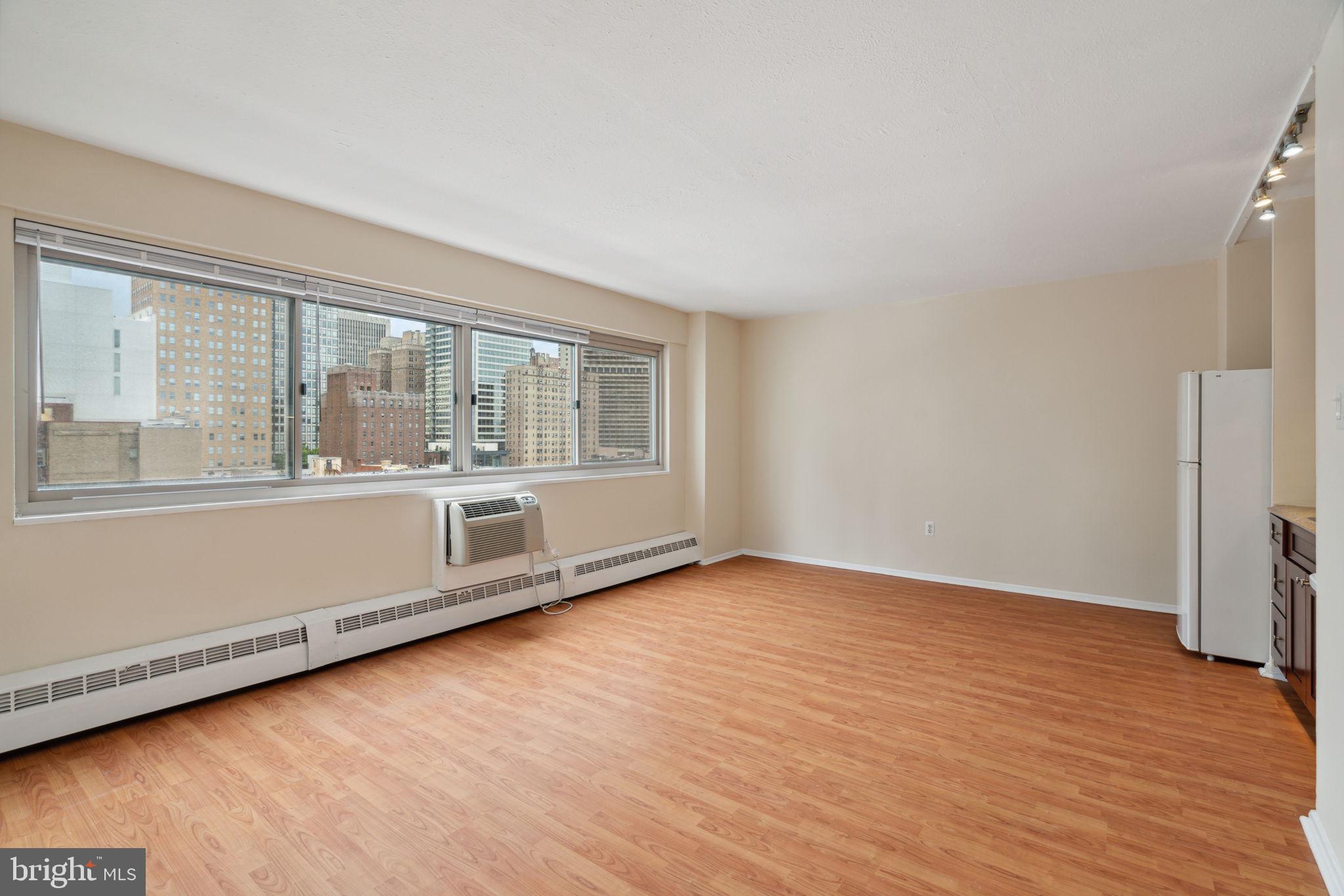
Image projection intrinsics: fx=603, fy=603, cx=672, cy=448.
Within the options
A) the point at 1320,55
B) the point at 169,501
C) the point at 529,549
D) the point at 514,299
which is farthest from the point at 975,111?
the point at 169,501

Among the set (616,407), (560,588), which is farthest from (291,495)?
(616,407)

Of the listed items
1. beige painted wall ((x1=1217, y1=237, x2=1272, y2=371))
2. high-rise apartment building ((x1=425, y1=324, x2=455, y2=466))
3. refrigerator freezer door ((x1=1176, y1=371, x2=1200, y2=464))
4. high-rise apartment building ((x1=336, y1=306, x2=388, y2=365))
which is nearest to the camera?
refrigerator freezer door ((x1=1176, y1=371, x2=1200, y2=464))

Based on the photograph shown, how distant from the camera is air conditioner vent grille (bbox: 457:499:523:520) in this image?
3840 mm

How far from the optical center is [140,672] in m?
2.61

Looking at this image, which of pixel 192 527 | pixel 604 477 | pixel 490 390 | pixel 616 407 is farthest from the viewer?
pixel 616 407

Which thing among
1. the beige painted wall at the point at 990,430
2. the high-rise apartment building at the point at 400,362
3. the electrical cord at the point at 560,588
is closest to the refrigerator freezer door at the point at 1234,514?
the beige painted wall at the point at 990,430

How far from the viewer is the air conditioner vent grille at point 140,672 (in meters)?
2.33

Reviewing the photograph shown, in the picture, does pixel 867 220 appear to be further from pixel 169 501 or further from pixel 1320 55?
pixel 169 501

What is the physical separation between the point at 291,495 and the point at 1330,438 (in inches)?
167

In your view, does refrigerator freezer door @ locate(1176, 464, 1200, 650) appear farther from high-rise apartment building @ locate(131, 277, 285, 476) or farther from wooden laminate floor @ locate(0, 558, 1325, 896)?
high-rise apartment building @ locate(131, 277, 285, 476)

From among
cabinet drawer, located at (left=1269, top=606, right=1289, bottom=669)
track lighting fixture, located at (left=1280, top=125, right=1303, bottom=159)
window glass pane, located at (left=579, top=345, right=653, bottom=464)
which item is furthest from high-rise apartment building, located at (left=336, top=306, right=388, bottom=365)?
cabinet drawer, located at (left=1269, top=606, right=1289, bottom=669)

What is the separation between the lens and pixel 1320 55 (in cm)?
184

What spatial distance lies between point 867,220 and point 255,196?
3.20 m

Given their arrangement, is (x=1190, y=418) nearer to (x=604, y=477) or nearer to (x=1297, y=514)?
(x=1297, y=514)
